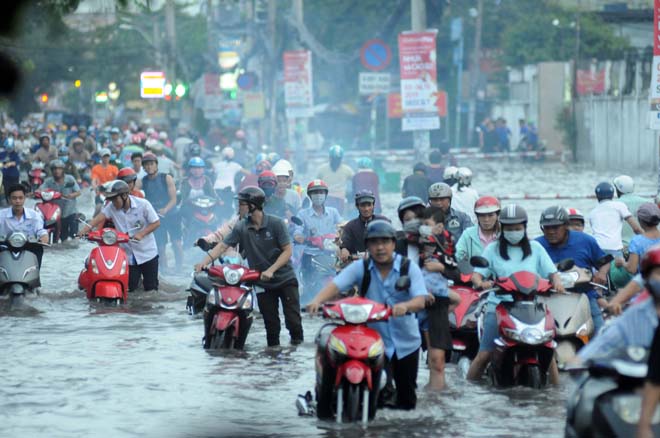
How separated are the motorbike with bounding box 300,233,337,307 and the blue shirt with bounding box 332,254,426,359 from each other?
6.39 meters

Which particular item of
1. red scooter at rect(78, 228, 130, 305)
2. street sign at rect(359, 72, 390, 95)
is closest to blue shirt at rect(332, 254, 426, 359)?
red scooter at rect(78, 228, 130, 305)

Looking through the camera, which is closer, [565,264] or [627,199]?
[565,264]

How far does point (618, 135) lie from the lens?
176ft

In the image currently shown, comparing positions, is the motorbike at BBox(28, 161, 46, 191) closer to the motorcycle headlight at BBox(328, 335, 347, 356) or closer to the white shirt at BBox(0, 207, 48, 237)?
the white shirt at BBox(0, 207, 48, 237)

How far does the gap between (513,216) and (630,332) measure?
426 cm

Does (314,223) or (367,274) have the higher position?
(367,274)

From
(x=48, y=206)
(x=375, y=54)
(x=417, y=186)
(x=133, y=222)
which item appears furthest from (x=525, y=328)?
(x=375, y=54)

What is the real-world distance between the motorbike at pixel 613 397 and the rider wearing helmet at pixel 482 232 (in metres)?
5.23

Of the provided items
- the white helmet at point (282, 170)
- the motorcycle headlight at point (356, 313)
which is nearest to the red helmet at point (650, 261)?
the motorcycle headlight at point (356, 313)

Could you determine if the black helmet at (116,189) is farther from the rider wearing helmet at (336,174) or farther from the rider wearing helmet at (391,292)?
the rider wearing helmet at (391,292)

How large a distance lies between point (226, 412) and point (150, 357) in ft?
10.2

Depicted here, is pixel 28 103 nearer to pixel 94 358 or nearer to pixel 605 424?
pixel 94 358

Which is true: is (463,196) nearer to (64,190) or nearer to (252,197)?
(252,197)

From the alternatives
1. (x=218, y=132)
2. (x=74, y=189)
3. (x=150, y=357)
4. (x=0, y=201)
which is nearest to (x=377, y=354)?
(x=150, y=357)
